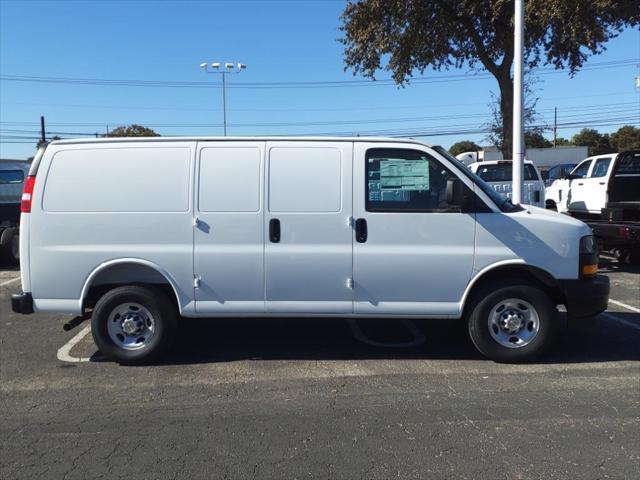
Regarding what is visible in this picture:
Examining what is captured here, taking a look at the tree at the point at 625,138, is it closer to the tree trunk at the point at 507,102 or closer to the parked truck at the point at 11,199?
the tree trunk at the point at 507,102

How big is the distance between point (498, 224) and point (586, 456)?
2177mm

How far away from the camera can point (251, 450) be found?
12.1 feet

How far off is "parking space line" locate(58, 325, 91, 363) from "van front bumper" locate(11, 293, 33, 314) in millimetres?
642

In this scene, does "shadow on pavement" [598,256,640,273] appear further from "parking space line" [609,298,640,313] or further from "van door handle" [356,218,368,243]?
"van door handle" [356,218,368,243]

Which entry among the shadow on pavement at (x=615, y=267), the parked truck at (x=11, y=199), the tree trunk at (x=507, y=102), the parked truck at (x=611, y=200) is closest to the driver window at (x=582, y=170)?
the parked truck at (x=611, y=200)

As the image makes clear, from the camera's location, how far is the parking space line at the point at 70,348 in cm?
566

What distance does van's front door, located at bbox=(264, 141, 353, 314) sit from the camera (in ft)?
17.0

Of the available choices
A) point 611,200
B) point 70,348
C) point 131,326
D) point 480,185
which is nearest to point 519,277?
point 480,185

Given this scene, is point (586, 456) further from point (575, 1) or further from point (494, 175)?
point (575, 1)

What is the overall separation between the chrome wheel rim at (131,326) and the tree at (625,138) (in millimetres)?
88233

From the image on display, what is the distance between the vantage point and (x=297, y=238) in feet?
17.1

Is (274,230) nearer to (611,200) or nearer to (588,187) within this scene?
(611,200)

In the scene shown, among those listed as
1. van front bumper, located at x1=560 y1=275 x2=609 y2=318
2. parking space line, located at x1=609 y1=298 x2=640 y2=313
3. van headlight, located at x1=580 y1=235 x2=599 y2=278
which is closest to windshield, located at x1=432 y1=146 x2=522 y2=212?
van headlight, located at x1=580 y1=235 x2=599 y2=278

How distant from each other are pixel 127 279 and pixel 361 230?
2290 mm
